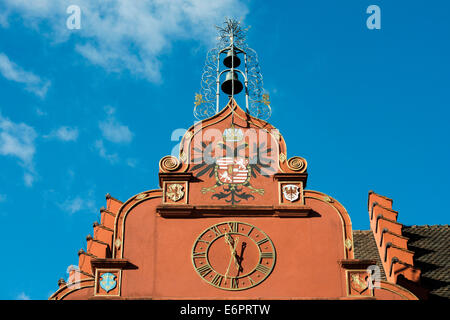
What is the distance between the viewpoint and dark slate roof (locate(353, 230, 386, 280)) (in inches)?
944

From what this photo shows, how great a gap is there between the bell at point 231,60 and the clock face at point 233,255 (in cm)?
500

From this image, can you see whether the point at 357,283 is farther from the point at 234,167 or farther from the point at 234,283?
the point at 234,167

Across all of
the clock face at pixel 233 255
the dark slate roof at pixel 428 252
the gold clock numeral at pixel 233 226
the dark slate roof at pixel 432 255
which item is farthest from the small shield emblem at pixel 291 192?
the dark slate roof at pixel 432 255

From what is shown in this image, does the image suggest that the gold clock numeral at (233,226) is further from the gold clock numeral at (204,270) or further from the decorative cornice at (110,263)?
the decorative cornice at (110,263)

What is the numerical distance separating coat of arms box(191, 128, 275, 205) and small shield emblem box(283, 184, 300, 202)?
494 millimetres

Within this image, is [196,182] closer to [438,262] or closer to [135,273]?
[135,273]

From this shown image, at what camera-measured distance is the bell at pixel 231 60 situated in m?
23.2

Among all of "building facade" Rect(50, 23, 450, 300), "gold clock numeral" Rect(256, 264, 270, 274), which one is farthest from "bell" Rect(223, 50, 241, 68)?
"gold clock numeral" Rect(256, 264, 270, 274)

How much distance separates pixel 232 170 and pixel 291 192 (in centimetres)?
137

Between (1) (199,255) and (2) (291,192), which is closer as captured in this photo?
(1) (199,255)

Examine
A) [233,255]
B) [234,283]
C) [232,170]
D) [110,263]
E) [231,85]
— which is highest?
[231,85]

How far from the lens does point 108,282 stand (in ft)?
62.2

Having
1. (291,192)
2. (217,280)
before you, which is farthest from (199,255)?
(291,192)
